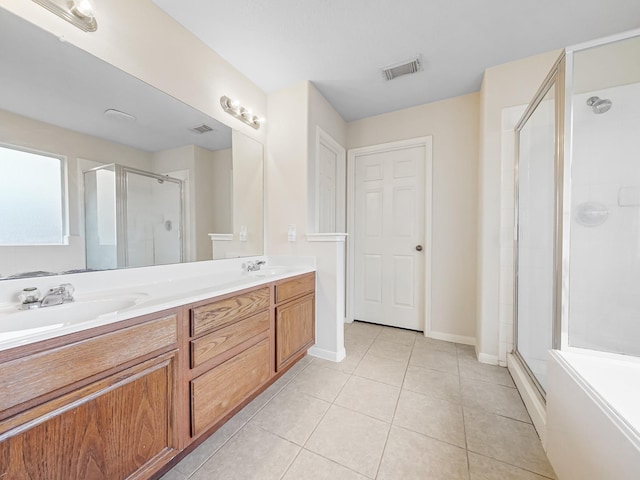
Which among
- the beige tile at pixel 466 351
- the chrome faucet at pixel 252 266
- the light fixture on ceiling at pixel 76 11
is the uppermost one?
A: the light fixture on ceiling at pixel 76 11

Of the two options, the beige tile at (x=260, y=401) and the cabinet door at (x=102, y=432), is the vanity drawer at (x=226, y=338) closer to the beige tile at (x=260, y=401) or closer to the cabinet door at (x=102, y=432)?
the cabinet door at (x=102, y=432)

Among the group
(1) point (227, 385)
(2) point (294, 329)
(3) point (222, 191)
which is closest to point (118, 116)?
(3) point (222, 191)

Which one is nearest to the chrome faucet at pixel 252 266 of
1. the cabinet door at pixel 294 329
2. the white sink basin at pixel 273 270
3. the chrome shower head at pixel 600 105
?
the white sink basin at pixel 273 270

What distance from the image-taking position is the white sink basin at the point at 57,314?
0.78m

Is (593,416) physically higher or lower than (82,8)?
lower

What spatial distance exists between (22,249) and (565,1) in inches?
120

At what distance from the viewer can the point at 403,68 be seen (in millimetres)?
1965

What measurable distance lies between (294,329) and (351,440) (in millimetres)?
762

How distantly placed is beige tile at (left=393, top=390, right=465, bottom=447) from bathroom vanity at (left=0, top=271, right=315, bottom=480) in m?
0.90

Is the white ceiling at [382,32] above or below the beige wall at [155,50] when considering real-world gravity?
above

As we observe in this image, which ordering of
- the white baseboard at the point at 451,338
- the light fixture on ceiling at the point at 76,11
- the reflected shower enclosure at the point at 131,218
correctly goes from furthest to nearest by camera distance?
the white baseboard at the point at 451,338, the reflected shower enclosure at the point at 131,218, the light fixture on ceiling at the point at 76,11

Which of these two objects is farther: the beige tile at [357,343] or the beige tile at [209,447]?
the beige tile at [357,343]

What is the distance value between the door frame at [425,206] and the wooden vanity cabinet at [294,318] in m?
0.98

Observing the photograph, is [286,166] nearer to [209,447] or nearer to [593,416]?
[209,447]
